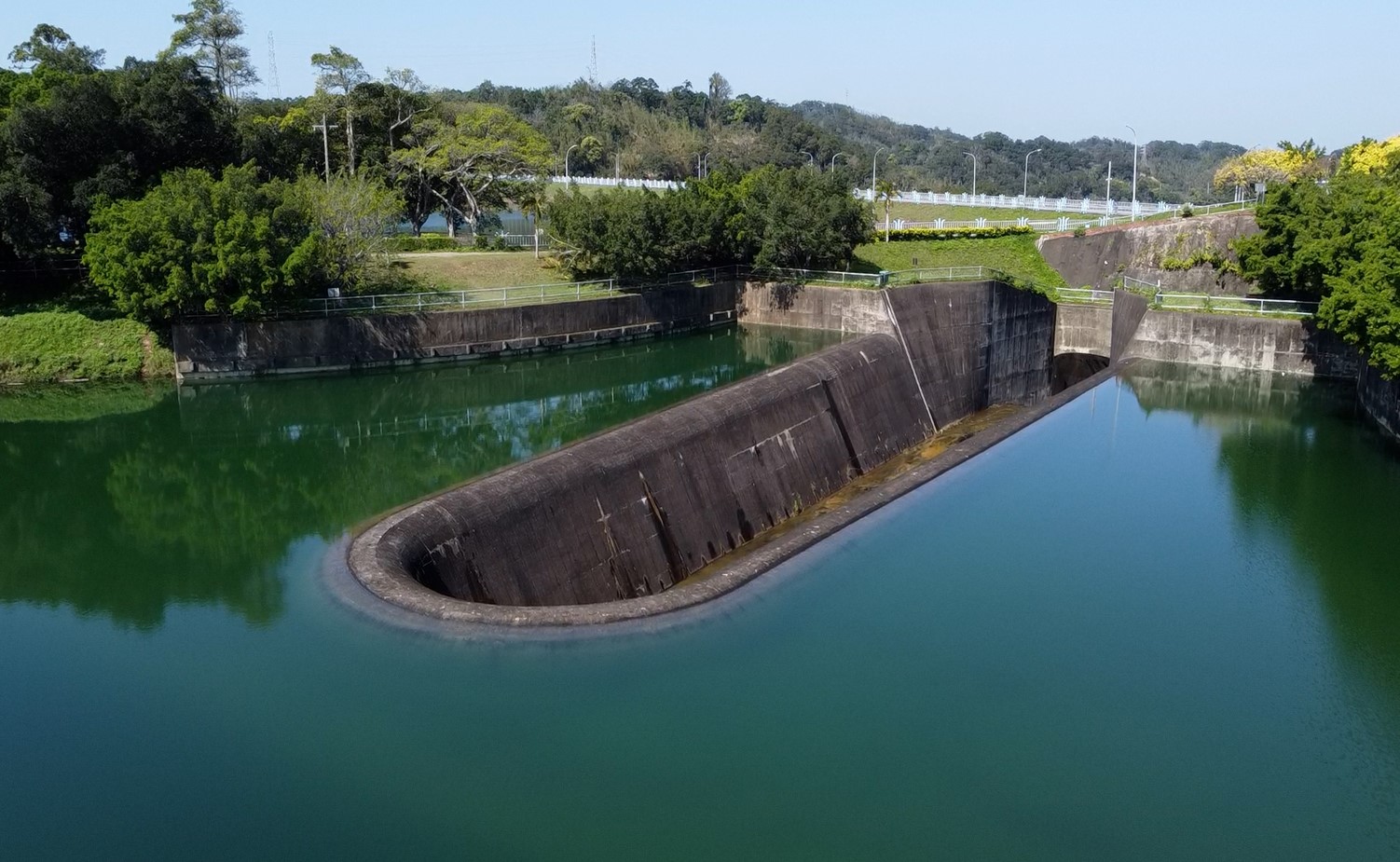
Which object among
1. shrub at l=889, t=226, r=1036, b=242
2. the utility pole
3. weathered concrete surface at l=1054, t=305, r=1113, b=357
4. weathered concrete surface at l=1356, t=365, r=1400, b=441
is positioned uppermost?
the utility pole

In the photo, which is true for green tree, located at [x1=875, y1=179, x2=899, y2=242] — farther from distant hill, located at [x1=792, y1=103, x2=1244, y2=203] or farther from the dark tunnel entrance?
distant hill, located at [x1=792, y1=103, x2=1244, y2=203]

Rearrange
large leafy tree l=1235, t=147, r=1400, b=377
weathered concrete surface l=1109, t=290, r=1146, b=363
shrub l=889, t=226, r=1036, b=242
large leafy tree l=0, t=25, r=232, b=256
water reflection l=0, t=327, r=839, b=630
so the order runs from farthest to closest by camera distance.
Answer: shrub l=889, t=226, r=1036, b=242
weathered concrete surface l=1109, t=290, r=1146, b=363
large leafy tree l=0, t=25, r=232, b=256
large leafy tree l=1235, t=147, r=1400, b=377
water reflection l=0, t=327, r=839, b=630

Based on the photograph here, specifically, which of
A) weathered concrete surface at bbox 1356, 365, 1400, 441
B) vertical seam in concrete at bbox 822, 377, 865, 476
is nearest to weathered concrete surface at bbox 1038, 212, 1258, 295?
weathered concrete surface at bbox 1356, 365, 1400, 441

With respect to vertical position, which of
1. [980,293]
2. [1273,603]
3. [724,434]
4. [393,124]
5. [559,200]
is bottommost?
[1273,603]

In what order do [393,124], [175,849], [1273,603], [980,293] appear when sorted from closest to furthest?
[175,849] → [1273,603] → [980,293] → [393,124]

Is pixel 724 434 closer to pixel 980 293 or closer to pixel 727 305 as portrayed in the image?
pixel 980 293

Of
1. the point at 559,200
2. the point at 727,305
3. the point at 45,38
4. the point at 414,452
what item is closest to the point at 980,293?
the point at 727,305

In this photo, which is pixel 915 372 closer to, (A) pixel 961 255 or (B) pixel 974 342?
(B) pixel 974 342

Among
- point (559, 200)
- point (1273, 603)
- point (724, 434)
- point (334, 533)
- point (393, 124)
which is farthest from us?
point (393, 124)
